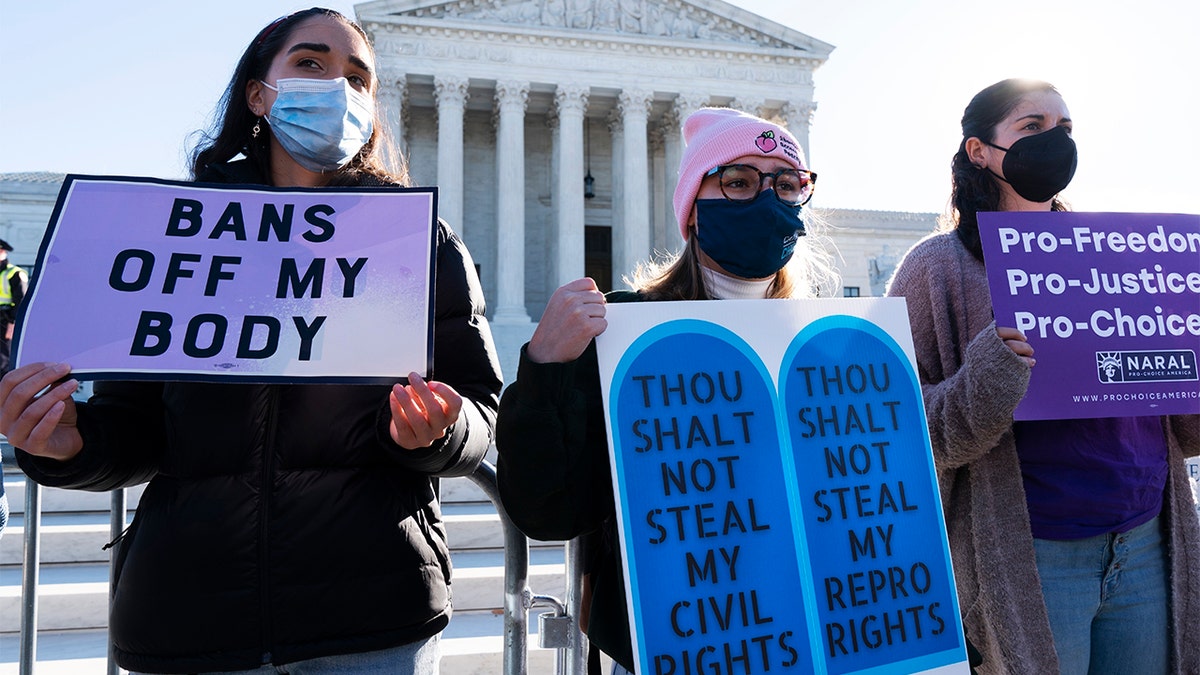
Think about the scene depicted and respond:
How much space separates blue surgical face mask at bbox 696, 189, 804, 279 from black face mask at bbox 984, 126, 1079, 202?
973 mm

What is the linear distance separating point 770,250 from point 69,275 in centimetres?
173

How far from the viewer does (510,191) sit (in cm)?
3086

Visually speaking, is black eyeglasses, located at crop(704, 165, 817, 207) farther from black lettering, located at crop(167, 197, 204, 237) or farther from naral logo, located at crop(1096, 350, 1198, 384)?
black lettering, located at crop(167, 197, 204, 237)

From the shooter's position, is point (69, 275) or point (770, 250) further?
point (770, 250)

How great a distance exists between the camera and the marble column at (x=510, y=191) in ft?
99.5

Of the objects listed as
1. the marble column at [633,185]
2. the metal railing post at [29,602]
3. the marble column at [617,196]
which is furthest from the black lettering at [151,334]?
the marble column at [617,196]

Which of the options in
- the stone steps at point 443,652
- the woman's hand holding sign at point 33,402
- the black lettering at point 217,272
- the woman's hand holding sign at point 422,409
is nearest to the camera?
the woman's hand holding sign at point 33,402

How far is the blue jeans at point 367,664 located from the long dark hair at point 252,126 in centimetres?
132

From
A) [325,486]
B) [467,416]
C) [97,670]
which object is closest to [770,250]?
[467,416]

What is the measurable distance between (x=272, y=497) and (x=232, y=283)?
0.51 m

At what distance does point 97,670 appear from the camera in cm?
422

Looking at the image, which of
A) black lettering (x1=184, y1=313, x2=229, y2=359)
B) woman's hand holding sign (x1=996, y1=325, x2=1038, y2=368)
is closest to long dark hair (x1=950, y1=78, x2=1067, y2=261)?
woman's hand holding sign (x1=996, y1=325, x2=1038, y2=368)

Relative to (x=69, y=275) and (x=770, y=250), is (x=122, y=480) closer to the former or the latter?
(x=69, y=275)

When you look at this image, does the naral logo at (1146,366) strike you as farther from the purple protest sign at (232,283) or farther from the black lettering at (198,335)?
the black lettering at (198,335)
